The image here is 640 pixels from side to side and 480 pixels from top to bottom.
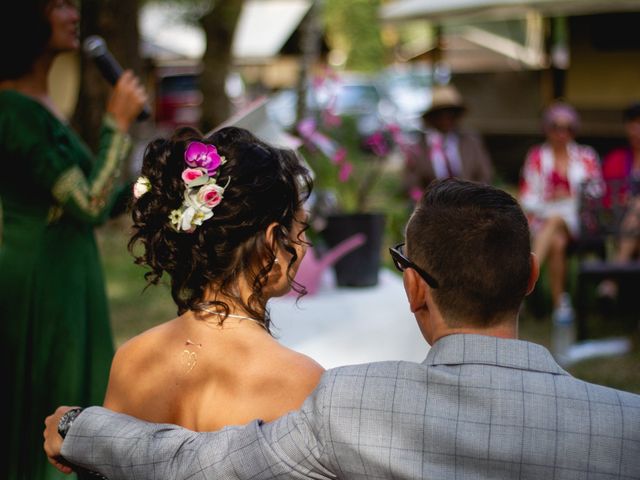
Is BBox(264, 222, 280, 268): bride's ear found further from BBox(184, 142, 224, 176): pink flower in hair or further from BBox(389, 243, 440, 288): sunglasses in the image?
BBox(389, 243, 440, 288): sunglasses

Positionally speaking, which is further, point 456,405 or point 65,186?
point 65,186

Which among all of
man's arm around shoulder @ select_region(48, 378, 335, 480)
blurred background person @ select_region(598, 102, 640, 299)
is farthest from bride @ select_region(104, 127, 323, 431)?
blurred background person @ select_region(598, 102, 640, 299)

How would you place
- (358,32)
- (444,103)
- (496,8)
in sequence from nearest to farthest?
(444,103)
(496,8)
(358,32)

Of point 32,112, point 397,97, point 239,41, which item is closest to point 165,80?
point 239,41

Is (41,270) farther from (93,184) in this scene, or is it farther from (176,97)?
(176,97)

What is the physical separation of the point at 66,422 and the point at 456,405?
834 mm

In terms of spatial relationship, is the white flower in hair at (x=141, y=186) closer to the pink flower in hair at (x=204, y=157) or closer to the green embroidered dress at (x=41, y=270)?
the pink flower in hair at (x=204, y=157)

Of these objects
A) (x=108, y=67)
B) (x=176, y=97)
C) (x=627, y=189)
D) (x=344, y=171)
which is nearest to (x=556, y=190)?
(x=627, y=189)

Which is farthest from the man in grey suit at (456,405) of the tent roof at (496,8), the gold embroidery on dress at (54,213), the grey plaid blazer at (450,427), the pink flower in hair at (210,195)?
the tent roof at (496,8)

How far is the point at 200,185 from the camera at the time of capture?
180 cm

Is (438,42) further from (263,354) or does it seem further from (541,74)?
(263,354)

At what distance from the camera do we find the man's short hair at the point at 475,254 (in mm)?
1474

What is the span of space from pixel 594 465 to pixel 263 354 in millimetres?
679

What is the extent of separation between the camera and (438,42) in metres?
12.4
